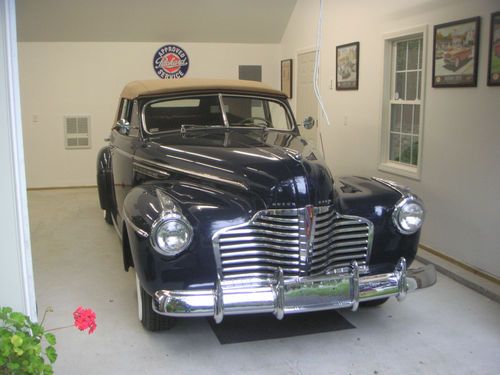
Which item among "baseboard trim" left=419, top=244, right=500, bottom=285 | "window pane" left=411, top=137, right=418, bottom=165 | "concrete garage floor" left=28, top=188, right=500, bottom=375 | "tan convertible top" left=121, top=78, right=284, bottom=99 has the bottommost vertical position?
"concrete garage floor" left=28, top=188, right=500, bottom=375

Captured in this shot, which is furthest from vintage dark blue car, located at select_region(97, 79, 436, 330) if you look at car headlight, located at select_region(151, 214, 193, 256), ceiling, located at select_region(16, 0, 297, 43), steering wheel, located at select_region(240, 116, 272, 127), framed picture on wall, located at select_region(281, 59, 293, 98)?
framed picture on wall, located at select_region(281, 59, 293, 98)

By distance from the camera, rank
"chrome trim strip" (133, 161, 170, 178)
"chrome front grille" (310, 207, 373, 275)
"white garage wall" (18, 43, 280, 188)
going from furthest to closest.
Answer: "white garage wall" (18, 43, 280, 188), "chrome trim strip" (133, 161, 170, 178), "chrome front grille" (310, 207, 373, 275)

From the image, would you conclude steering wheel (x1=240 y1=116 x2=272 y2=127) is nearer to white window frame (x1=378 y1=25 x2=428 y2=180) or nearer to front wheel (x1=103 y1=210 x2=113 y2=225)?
white window frame (x1=378 y1=25 x2=428 y2=180)

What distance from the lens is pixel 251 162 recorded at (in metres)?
3.27

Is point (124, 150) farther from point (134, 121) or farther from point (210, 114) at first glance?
point (210, 114)

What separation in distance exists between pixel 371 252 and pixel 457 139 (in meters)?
1.78

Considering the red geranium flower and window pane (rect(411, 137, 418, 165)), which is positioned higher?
window pane (rect(411, 137, 418, 165))

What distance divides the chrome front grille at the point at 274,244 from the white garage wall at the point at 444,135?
180 centimetres

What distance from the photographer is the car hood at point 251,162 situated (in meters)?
3.04

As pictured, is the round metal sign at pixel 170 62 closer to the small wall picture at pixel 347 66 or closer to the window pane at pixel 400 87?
the small wall picture at pixel 347 66

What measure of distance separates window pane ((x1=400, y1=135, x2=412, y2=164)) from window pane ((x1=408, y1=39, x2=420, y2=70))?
69 centimetres

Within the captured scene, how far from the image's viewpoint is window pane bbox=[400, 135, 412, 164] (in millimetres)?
5367

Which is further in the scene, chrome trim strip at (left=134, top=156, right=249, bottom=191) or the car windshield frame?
the car windshield frame

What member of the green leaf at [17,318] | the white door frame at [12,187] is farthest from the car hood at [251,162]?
the green leaf at [17,318]
